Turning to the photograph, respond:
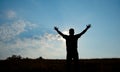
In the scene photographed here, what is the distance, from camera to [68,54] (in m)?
10.1
